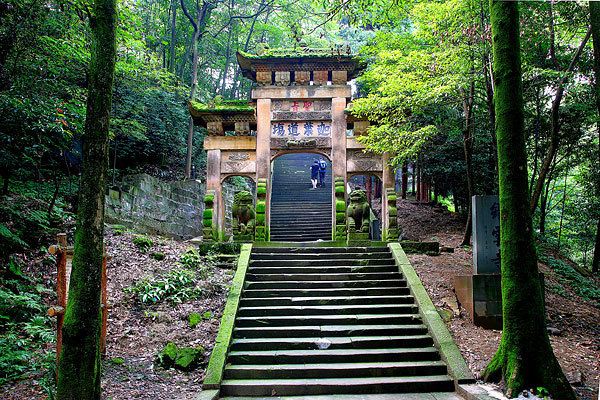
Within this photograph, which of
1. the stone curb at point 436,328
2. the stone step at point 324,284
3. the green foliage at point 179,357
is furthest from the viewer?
the stone step at point 324,284

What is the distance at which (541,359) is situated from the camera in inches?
191

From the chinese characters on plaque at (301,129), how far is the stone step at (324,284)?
18.4 ft

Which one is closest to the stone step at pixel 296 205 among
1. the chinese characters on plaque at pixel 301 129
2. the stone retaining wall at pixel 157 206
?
the stone retaining wall at pixel 157 206

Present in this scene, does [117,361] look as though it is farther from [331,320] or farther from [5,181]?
[5,181]

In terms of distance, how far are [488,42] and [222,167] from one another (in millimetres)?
7938

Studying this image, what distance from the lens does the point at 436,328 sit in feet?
23.0

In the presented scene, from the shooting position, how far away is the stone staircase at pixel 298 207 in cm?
1513

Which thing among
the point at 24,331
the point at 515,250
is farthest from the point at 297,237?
the point at 515,250

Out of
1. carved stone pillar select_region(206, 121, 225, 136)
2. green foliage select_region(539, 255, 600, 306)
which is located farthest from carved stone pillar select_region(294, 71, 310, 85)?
green foliage select_region(539, 255, 600, 306)

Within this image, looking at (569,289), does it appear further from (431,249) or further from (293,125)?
(293,125)

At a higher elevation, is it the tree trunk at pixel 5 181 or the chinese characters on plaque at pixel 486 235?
the tree trunk at pixel 5 181

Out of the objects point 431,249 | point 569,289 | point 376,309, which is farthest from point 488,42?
point 569,289

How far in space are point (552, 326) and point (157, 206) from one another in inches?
455

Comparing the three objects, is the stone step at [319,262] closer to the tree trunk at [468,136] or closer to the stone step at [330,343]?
the stone step at [330,343]
